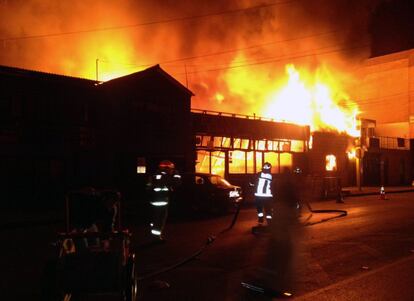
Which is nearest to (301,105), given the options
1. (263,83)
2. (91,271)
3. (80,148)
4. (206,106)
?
(263,83)

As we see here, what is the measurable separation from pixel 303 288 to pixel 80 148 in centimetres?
1714

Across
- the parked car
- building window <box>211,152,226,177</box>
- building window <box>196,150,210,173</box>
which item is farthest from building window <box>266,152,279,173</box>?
the parked car

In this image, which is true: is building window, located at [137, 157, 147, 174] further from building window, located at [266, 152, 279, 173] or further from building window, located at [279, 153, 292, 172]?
building window, located at [279, 153, 292, 172]

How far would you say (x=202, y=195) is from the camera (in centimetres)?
1653

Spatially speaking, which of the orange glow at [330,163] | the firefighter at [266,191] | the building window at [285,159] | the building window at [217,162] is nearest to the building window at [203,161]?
the building window at [217,162]

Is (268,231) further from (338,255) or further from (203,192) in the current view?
(203,192)

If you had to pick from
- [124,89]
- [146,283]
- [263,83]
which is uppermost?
[263,83]

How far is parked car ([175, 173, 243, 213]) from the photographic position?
1645 cm

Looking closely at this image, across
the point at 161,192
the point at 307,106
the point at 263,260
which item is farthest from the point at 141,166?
the point at 307,106

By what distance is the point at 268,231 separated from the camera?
446 inches

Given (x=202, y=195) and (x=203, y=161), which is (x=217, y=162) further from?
(x=202, y=195)

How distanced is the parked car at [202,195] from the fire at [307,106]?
2286 centimetres

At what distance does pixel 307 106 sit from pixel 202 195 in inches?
1068

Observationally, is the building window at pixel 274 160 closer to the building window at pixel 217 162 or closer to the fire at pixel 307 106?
the building window at pixel 217 162
